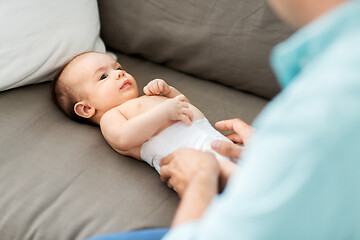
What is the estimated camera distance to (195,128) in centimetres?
124

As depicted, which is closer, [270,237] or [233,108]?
[270,237]

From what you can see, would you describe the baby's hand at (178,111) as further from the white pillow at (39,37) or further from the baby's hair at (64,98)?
the white pillow at (39,37)

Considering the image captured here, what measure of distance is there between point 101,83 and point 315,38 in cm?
89

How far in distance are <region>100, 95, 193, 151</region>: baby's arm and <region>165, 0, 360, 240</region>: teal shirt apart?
586 millimetres

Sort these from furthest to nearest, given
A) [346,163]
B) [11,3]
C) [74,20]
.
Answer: [74,20]
[11,3]
[346,163]

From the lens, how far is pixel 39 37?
56.9 inches

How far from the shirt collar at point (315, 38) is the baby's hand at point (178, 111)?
53cm

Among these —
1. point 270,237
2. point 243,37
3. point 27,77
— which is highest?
point 270,237

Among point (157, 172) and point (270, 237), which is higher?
point (270, 237)

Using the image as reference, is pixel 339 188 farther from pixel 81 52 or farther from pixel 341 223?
pixel 81 52

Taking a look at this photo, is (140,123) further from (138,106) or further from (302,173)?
(302,173)

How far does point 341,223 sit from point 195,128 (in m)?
0.67

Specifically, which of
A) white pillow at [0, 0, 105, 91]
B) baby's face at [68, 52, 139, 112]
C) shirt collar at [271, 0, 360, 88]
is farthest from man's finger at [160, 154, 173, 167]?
white pillow at [0, 0, 105, 91]

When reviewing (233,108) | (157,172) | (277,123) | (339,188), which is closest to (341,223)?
(339,188)
